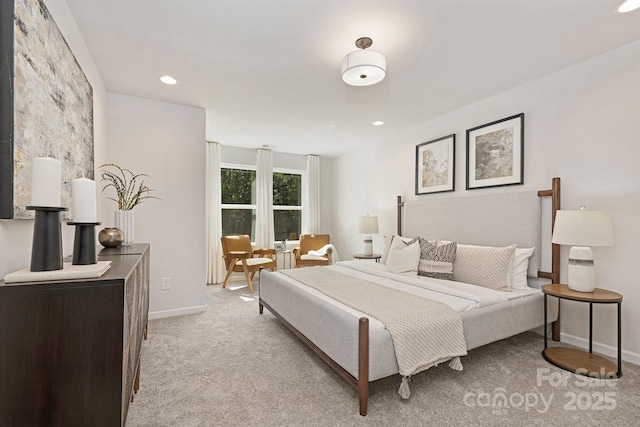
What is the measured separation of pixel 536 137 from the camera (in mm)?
2986

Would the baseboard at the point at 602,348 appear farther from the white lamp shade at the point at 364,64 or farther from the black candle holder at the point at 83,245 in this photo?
the black candle holder at the point at 83,245

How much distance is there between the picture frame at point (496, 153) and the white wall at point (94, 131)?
3762 millimetres

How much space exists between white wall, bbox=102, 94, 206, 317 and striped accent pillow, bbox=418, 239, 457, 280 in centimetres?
262

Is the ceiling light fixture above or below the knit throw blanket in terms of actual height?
above

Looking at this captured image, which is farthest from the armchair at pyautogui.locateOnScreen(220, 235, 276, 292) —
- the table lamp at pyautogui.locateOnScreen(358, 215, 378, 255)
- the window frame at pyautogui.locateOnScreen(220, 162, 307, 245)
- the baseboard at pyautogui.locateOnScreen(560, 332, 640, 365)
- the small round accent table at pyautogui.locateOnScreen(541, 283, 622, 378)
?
the baseboard at pyautogui.locateOnScreen(560, 332, 640, 365)

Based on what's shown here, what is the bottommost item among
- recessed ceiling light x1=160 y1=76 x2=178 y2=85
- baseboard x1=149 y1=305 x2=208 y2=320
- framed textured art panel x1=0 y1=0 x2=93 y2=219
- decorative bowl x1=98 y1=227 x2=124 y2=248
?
baseboard x1=149 y1=305 x2=208 y2=320

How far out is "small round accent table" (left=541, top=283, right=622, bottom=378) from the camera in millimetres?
2186

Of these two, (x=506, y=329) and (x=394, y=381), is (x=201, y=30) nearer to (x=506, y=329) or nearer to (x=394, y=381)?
(x=394, y=381)

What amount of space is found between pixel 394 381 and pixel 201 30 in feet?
9.34

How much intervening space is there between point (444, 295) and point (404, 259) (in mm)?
861

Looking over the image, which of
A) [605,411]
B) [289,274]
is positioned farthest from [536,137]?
[289,274]

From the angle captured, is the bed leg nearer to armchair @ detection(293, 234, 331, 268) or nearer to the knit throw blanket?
the knit throw blanket

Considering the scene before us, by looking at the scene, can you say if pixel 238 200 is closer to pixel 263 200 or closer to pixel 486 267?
pixel 263 200

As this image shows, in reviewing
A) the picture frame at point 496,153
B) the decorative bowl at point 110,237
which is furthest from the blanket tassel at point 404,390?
the picture frame at point 496,153
